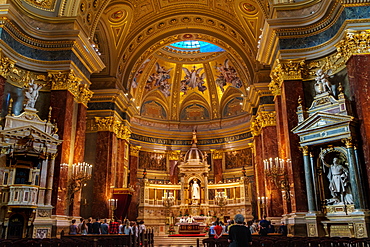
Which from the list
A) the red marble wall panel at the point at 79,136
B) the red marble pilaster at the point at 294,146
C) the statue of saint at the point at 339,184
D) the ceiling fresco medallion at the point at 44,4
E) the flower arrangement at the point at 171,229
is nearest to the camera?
the statue of saint at the point at 339,184

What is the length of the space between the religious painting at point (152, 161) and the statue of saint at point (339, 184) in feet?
58.4

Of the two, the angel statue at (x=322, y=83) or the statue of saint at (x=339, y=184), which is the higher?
the angel statue at (x=322, y=83)

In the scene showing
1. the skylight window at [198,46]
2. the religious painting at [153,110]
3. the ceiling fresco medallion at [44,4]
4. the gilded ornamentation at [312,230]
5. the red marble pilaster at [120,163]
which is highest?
the skylight window at [198,46]

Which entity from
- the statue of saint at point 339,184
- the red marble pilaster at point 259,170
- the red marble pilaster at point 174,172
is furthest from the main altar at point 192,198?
the statue of saint at point 339,184

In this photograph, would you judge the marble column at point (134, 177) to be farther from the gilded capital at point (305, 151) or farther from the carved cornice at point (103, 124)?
the gilded capital at point (305, 151)

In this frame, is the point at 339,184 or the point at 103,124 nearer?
the point at 339,184

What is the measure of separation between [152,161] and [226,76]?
946 centimetres

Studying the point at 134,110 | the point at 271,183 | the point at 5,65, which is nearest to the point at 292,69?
the point at 271,183

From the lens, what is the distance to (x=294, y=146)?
39.0 ft

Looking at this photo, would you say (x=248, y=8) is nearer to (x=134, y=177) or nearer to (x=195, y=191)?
(x=195, y=191)

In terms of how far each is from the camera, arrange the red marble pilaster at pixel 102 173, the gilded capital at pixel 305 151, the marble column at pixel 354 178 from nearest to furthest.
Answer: the marble column at pixel 354 178
the gilded capital at pixel 305 151
the red marble pilaster at pixel 102 173

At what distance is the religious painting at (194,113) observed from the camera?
98.2 ft

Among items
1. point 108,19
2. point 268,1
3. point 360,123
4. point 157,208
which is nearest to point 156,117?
point 157,208

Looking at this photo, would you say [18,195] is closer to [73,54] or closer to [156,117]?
[73,54]
